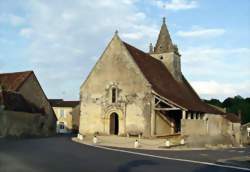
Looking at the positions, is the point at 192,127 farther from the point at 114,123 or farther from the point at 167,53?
the point at 167,53

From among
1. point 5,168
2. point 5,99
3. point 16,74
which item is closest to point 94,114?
point 5,99

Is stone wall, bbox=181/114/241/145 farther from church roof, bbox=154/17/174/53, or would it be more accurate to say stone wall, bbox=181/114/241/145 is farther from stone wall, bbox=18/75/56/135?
stone wall, bbox=18/75/56/135

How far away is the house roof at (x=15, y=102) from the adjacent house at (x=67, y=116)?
1007 inches

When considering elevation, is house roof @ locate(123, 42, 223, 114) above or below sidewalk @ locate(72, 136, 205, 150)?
above

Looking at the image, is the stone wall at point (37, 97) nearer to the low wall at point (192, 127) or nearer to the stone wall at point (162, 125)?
the stone wall at point (162, 125)

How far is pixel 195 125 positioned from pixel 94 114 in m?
9.66

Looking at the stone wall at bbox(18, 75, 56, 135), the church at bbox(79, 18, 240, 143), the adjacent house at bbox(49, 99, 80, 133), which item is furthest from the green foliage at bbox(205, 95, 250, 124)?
the stone wall at bbox(18, 75, 56, 135)

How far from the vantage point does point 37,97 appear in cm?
4606

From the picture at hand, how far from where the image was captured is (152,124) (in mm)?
35781

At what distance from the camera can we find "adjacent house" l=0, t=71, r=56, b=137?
3931cm

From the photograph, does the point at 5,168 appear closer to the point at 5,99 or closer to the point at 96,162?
the point at 96,162

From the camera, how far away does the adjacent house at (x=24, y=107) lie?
39.3m

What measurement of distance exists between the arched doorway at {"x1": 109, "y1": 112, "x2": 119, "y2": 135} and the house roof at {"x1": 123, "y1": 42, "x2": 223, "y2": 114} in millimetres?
4877

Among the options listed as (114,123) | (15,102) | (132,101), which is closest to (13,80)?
(15,102)
